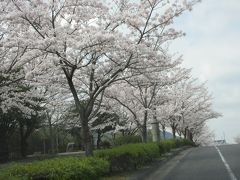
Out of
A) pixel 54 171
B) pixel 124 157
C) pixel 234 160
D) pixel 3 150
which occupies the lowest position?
pixel 54 171

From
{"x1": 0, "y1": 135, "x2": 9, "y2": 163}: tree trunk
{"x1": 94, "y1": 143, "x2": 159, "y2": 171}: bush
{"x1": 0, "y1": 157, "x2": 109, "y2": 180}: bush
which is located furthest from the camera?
{"x1": 0, "y1": 135, "x2": 9, "y2": 163}: tree trunk

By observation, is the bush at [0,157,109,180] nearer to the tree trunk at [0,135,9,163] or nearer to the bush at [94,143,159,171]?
the bush at [94,143,159,171]

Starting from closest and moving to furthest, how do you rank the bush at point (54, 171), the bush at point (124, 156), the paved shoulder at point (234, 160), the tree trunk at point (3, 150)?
the bush at point (54, 171) < the paved shoulder at point (234, 160) < the bush at point (124, 156) < the tree trunk at point (3, 150)

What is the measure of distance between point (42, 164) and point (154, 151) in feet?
35.6

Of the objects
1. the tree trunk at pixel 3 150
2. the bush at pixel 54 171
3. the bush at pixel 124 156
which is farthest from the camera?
the tree trunk at pixel 3 150

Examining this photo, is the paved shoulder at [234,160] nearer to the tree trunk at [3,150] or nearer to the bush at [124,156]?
the bush at [124,156]

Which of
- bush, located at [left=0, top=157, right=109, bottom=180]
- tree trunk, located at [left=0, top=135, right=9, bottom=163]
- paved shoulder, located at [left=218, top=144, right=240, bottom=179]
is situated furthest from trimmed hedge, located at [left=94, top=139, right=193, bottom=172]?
tree trunk, located at [left=0, top=135, right=9, bottom=163]

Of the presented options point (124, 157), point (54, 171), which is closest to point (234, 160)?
point (124, 157)

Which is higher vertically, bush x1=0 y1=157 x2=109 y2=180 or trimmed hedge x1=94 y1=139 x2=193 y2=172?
trimmed hedge x1=94 y1=139 x2=193 y2=172

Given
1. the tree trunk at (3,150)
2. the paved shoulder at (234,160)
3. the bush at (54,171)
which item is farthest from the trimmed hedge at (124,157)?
the tree trunk at (3,150)

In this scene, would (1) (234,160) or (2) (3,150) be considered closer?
(1) (234,160)

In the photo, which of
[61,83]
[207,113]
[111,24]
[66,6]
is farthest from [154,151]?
[207,113]

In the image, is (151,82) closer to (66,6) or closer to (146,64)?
(146,64)

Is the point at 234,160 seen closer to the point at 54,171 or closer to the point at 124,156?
the point at 124,156
